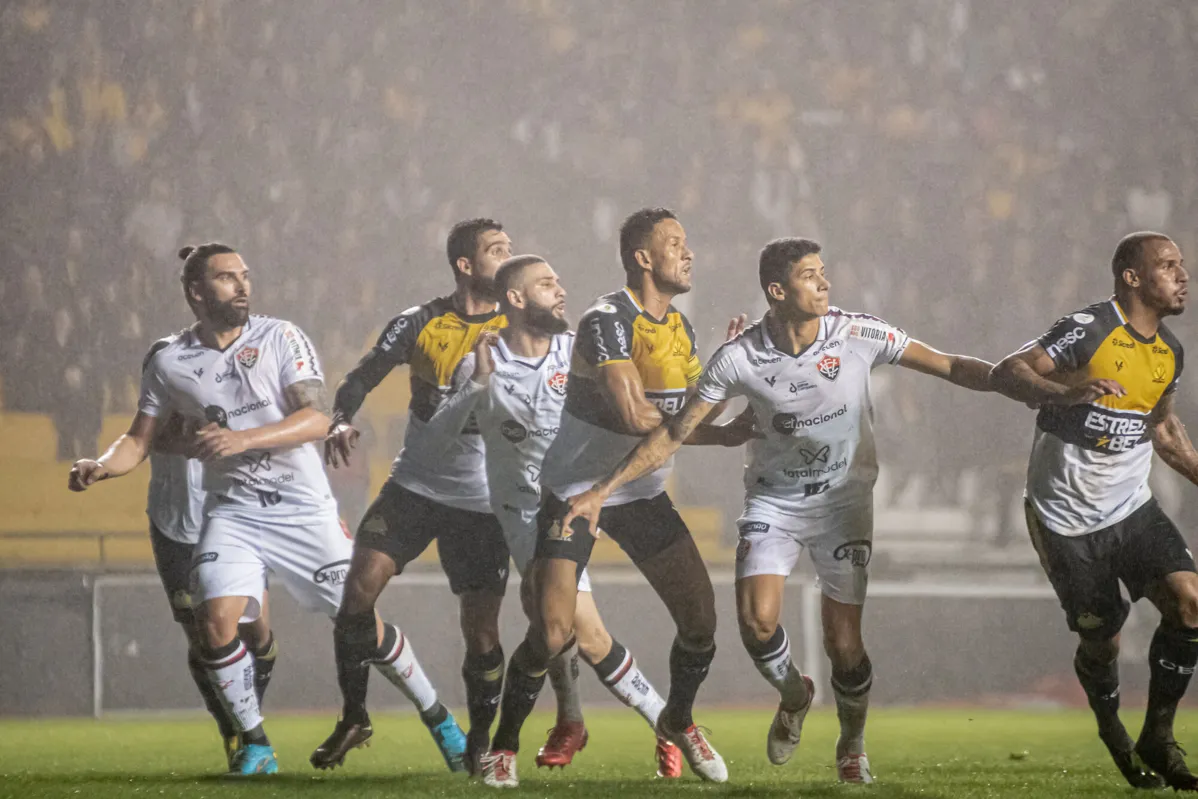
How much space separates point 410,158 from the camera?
7316 mm

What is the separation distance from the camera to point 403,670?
5.31 m

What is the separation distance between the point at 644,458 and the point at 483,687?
114 cm

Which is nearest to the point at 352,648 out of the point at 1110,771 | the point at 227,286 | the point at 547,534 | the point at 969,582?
the point at 547,534

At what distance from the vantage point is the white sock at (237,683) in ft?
16.5

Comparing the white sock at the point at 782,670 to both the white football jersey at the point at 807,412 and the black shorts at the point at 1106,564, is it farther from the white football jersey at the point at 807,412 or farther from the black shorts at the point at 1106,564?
the black shorts at the point at 1106,564

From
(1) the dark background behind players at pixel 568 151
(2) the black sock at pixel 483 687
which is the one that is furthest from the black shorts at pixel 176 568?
(1) the dark background behind players at pixel 568 151

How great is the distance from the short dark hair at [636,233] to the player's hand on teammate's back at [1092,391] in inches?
59.7

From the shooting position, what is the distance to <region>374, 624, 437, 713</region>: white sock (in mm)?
5293

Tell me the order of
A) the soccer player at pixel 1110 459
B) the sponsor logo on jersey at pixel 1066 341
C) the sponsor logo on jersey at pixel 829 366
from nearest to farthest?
the soccer player at pixel 1110 459 → the sponsor logo on jersey at pixel 1066 341 → the sponsor logo on jersey at pixel 829 366

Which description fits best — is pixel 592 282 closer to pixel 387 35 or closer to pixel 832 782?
pixel 387 35

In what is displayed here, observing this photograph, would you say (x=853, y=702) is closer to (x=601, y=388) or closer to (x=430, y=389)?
(x=601, y=388)

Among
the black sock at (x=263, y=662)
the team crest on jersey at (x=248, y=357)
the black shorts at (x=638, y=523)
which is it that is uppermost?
the team crest on jersey at (x=248, y=357)

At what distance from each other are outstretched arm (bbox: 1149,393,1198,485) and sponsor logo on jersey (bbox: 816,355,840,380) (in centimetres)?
103

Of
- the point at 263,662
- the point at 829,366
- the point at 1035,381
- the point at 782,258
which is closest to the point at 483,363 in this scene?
the point at 782,258
